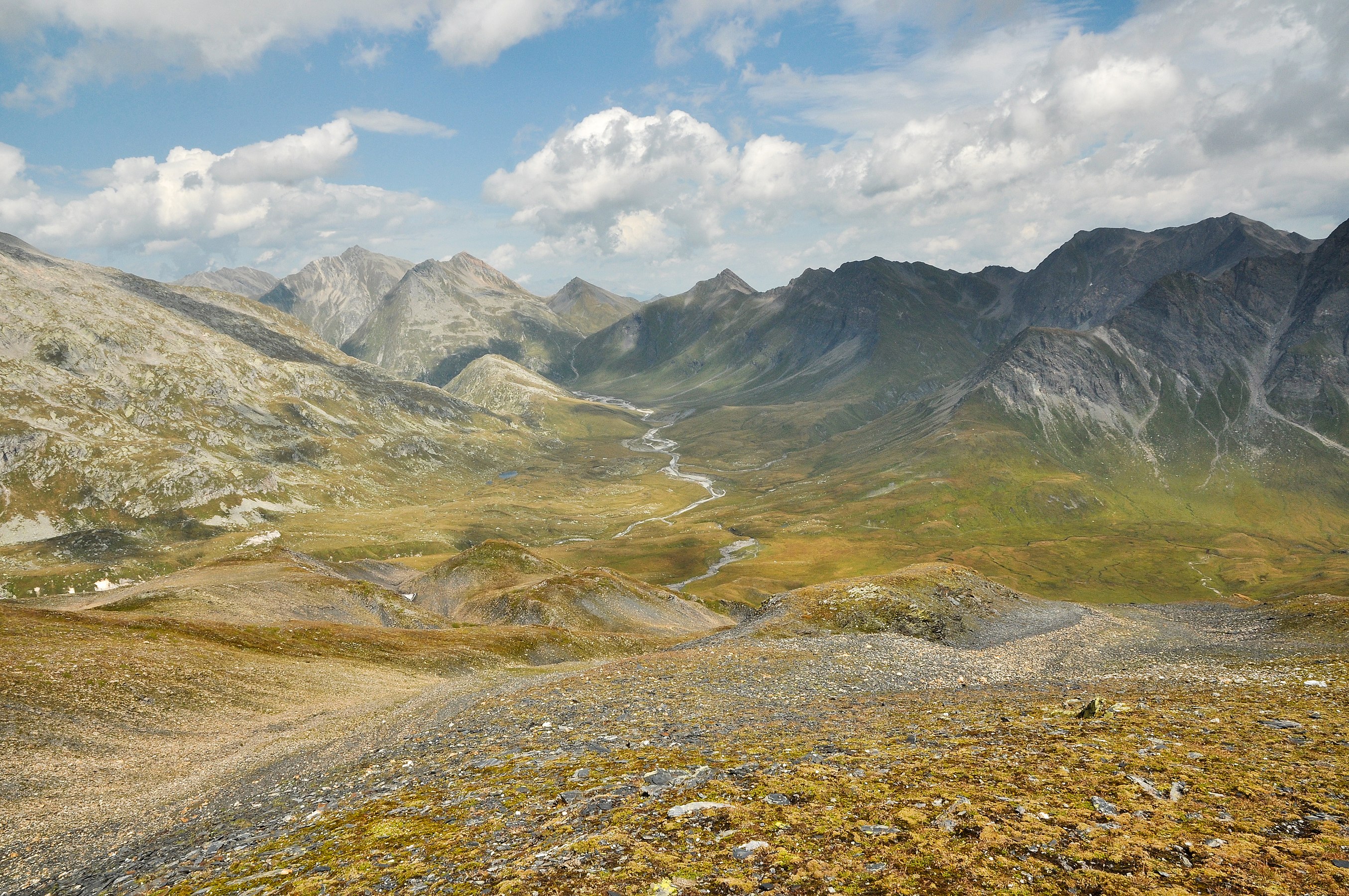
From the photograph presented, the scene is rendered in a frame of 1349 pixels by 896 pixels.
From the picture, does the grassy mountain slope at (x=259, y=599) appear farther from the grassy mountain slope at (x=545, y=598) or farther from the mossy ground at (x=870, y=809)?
the mossy ground at (x=870, y=809)

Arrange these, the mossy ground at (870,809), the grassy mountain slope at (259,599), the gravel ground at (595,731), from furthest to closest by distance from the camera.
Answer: the grassy mountain slope at (259,599)
the gravel ground at (595,731)
the mossy ground at (870,809)

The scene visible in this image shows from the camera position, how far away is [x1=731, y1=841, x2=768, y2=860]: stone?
438 inches

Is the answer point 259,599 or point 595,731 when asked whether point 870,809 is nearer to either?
point 595,731

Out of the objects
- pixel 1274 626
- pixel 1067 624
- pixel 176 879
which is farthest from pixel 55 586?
pixel 1274 626

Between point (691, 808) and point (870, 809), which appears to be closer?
point (870, 809)

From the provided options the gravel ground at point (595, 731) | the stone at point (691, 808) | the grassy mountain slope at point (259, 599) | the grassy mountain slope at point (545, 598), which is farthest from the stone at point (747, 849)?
the grassy mountain slope at point (545, 598)

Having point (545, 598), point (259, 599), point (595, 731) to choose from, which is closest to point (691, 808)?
point (595, 731)

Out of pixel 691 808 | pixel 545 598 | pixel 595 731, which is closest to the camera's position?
pixel 691 808

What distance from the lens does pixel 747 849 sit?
1130cm

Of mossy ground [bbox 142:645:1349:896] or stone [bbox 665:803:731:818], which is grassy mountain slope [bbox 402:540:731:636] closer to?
mossy ground [bbox 142:645:1349:896]

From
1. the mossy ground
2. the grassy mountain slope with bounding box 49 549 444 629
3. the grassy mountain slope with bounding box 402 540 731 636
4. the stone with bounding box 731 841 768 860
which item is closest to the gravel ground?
the mossy ground

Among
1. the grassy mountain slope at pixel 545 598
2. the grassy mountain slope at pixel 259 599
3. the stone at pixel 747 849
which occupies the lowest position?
the grassy mountain slope at pixel 545 598

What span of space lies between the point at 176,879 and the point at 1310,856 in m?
22.6

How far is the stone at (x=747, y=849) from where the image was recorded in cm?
1112
